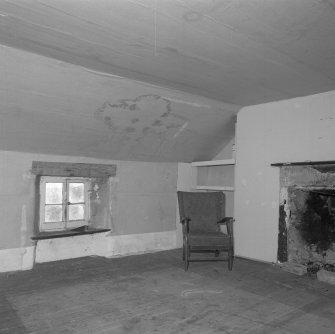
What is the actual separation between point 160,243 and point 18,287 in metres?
2.22

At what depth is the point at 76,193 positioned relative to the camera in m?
4.32

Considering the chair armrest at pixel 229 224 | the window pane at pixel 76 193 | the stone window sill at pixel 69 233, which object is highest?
the window pane at pixel 76 193

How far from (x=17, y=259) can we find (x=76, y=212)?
0.94 metres

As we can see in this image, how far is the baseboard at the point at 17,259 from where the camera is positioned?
3.52 m

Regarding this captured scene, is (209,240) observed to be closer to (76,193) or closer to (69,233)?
(69,233)

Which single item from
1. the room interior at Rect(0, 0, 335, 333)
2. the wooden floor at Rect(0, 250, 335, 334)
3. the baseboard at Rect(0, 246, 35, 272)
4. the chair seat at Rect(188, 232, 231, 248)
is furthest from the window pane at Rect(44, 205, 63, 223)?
the chair seat at Rect(188, 232, 231, 248)

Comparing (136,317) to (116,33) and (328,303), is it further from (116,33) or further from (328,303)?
(116,33)

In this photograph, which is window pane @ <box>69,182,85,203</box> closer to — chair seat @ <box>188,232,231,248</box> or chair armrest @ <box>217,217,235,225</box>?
chair seat @ <box>188,232,231,248</box>

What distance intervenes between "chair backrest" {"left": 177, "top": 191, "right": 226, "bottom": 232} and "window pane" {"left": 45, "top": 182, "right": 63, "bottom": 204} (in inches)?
59.9

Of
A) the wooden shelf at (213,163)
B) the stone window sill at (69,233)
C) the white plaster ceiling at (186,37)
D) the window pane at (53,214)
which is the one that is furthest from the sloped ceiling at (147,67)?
the stone window sill at (69,233)

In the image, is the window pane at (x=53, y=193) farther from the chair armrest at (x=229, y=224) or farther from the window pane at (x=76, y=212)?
the chair armrest at (x=229, y=224)

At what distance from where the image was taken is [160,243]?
4.87 m

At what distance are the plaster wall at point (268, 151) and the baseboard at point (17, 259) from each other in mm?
2591

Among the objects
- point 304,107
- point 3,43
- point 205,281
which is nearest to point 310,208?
point 304,107
